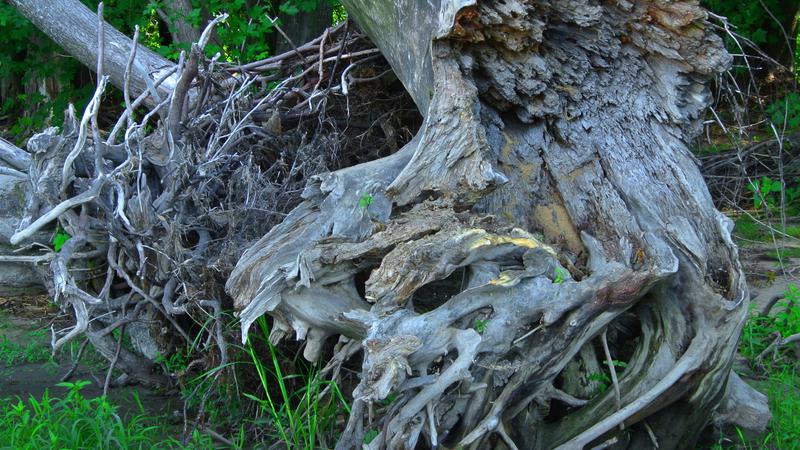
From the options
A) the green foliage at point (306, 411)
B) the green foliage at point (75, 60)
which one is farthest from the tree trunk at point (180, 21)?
the green foliage at point (306, 411)

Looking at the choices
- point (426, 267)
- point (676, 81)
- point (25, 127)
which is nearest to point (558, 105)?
point (676, 81)

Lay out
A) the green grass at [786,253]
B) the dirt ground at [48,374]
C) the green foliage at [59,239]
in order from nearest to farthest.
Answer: the green foliage at [59,239] < the dirt ground at [48,374] < the green grass at [786,253]

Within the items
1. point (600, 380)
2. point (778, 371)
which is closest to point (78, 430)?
point (600, 380)

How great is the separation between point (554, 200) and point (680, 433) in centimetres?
110

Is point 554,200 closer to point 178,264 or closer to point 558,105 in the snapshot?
point 558,105

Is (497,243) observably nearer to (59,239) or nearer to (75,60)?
(59,239)

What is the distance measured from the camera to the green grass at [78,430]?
146 inches

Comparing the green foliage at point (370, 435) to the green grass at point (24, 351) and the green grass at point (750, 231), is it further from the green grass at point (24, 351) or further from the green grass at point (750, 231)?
the green grass at point (750, 231)

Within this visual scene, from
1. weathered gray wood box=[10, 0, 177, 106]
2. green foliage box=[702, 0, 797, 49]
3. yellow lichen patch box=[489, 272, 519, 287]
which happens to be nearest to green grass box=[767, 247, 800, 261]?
green foliage box=[702, 0, 797, 49]

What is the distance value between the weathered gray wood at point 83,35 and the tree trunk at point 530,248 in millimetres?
3100

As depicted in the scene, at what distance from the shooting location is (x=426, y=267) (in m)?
3.22

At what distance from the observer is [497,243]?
3316mm

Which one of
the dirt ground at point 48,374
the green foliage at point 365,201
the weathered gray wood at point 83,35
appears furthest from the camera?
the weathered gray wood at point 83,35

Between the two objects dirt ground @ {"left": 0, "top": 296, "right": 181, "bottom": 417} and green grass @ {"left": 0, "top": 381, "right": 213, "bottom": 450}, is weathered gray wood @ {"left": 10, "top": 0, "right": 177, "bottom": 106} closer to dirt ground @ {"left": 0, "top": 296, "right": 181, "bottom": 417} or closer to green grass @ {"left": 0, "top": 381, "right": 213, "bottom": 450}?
dirt ground @ {"left": 0, "top": 296, "right": 181, "bottom": 417}
